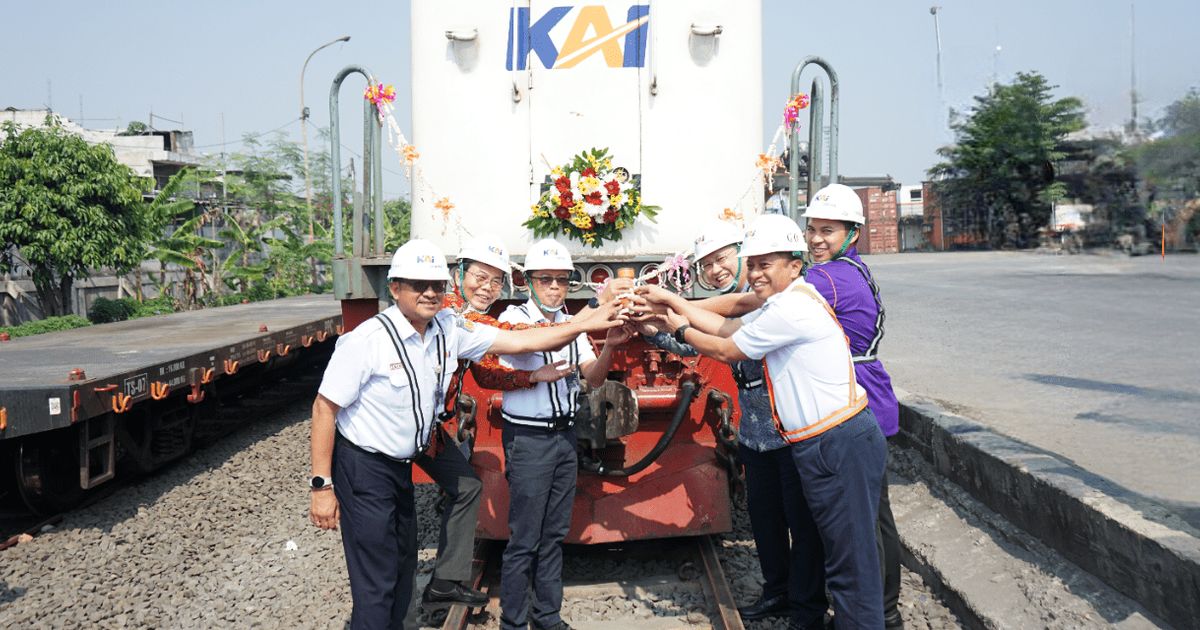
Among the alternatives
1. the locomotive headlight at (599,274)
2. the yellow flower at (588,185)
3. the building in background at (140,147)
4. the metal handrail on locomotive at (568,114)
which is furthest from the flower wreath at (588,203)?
the building in background at (140,147)

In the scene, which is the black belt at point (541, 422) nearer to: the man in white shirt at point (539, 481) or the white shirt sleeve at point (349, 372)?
the man in white shirt at point (539, 481)

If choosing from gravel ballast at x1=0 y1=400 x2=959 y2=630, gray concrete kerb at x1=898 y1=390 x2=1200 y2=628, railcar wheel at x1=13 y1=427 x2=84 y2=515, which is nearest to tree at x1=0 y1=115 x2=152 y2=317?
gravel ballast at x1=0 y1=400 x2=959 y2=630

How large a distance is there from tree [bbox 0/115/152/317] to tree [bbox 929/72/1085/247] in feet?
53.9

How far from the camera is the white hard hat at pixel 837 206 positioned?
4.24m

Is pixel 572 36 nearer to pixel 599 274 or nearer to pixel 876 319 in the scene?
pixel 599 274

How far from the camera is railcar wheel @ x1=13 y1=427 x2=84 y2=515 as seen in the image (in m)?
6.75

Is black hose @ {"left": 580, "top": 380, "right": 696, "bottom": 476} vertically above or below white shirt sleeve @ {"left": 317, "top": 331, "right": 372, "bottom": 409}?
below

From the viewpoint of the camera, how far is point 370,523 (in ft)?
12.0

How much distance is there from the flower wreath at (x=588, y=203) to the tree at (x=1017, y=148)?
8.82 feet

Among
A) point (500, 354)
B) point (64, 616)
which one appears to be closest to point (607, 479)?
point (500, 354)

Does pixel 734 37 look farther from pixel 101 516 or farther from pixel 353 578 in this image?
pixel 101 516

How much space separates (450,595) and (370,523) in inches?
50.0

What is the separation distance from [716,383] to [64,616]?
3963 mm

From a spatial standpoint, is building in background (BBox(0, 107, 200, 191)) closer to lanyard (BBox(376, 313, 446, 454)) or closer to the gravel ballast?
the gravel ballast
